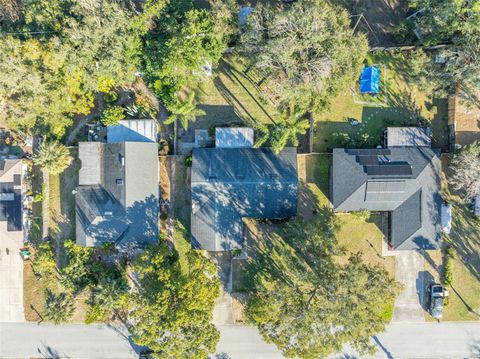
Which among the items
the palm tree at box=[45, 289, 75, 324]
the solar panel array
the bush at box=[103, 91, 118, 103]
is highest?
the bush at box=[103, 91, 118, 103]

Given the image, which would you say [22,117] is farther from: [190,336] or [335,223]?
[335,223]

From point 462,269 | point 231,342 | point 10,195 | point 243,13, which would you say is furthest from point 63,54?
point 462,269

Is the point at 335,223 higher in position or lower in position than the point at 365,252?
higher

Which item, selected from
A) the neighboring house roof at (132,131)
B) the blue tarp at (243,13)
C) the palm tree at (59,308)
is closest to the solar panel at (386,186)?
the blue tarp at (243,13)

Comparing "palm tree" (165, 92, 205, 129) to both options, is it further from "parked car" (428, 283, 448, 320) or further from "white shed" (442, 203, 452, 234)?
"parked car" (428, 283, 448, 320)

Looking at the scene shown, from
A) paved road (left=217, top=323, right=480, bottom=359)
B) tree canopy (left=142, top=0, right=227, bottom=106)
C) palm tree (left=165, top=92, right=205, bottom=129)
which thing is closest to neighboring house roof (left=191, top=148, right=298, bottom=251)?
palm tree (left=165, top=92, right=205, bottom=129)

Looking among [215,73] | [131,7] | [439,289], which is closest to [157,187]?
[215,73]
